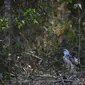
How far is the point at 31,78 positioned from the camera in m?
6.04

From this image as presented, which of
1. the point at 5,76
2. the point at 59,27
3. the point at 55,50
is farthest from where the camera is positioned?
the point at 59,27

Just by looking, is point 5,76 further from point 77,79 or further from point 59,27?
point 59,27

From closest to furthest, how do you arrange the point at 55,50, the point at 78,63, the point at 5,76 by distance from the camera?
1. the point at 5,76
2. the point at 78,63
3. the point at 55,50

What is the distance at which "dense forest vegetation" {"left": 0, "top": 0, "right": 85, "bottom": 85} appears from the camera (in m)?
6.45

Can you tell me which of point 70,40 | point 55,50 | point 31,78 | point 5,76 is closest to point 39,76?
point 31,78

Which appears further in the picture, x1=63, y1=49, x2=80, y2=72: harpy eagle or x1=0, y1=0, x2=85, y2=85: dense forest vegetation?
x1=63, y1=49, x2=80, y2=72: harpy eagle

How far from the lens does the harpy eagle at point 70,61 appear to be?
6.62 metres

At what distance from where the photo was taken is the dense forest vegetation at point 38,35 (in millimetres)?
6445

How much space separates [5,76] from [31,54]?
53.3 inches

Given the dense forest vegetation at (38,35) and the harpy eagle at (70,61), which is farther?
the harpy eagle at (70,61)

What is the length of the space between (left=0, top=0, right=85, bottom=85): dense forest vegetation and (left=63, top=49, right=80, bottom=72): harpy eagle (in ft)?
0.50

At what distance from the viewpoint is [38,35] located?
25.4 feet

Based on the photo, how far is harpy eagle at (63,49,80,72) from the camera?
6.62 meters

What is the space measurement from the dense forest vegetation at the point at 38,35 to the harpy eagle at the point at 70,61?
0.50 feet
